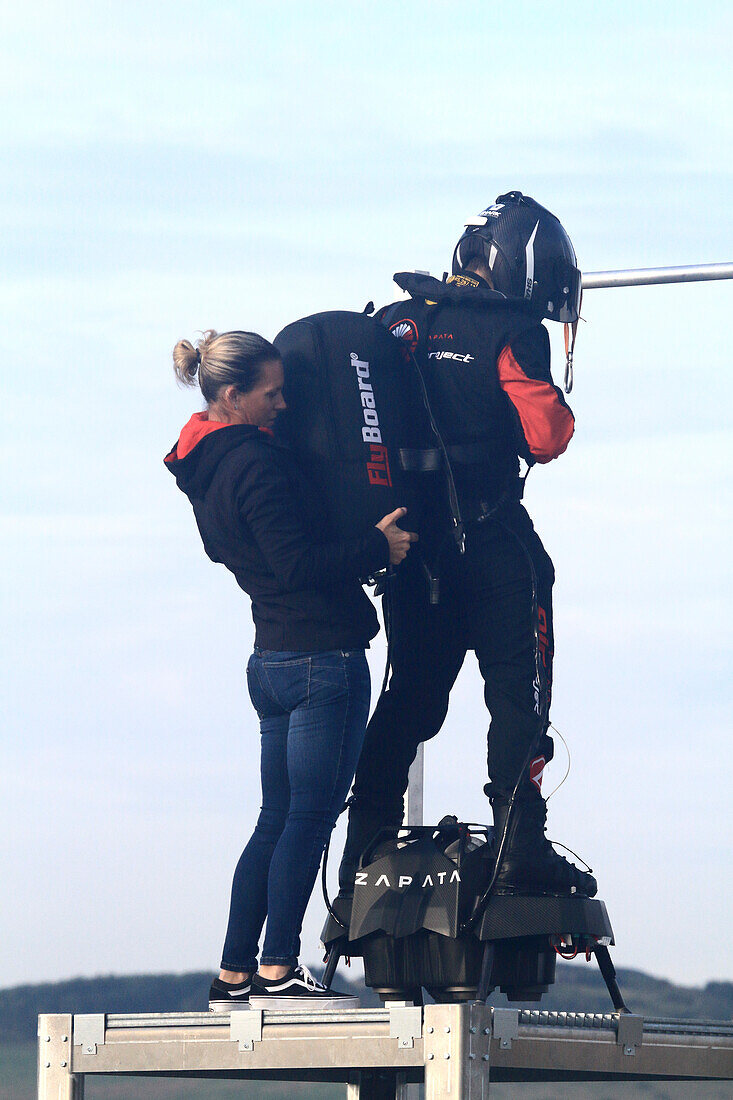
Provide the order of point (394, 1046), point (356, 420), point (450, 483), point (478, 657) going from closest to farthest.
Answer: point (394, 1046)
point (356, 420)
point (450, 483)
point (478, 657)

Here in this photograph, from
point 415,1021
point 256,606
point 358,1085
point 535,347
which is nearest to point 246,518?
point 256,606

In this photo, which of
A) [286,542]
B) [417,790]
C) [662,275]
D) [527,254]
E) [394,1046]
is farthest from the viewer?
[662,275]

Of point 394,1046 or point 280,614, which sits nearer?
point 394,1046

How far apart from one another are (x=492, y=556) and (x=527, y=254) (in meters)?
1.42

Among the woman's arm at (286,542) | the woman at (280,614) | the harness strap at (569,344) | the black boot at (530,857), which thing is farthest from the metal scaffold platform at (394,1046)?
the harness strap at (569,344)

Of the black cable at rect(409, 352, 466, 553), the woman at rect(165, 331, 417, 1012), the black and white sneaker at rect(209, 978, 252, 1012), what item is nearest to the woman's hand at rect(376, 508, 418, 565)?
the woman at rect(165, 331, 417, 1012)

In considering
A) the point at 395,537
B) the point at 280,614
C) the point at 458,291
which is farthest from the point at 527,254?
the point at 280,614

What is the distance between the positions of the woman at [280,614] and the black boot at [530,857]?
30.6 inches

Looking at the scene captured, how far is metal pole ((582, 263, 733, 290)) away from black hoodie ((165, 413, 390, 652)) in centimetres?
469

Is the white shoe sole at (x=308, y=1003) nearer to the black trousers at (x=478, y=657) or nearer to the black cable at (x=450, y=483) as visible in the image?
the black trousers at (x=478, y=657)

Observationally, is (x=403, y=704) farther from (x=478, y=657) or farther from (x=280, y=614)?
(x=280, y=614)

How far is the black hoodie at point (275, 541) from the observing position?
607 centimetres

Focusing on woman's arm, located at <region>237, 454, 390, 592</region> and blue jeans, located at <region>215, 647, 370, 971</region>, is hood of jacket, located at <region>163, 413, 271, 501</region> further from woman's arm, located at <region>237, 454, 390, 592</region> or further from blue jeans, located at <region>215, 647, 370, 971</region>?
blue jeans, located at <region>215, 647, 370, 971</region>

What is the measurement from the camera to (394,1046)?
19.0 feet
